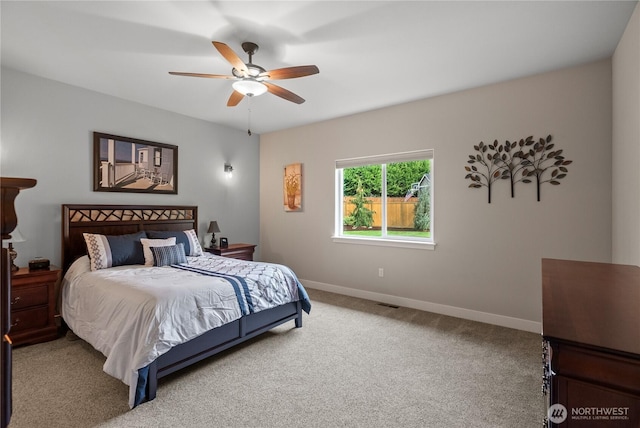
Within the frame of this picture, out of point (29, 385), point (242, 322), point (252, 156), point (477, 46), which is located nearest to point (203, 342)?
point (242, 322)

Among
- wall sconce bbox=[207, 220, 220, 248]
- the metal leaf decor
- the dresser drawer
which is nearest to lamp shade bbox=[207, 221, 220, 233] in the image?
wall sconce bbox=[207, 220, 220, 248]

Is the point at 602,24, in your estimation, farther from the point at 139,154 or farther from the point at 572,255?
the point at 139,154

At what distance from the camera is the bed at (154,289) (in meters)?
2.25

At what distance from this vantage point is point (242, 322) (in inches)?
110

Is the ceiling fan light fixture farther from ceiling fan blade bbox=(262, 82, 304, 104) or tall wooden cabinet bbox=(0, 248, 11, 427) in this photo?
tall wooden cabinet bbox=(0, 248, 11, 427)

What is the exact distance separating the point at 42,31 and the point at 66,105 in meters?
1.20

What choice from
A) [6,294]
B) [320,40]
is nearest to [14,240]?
[6,294]

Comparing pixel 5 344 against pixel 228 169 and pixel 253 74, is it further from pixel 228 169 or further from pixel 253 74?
pixel 228 169

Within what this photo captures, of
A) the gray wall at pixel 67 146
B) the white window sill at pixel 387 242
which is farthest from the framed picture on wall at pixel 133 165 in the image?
the white window sill at pixel 387 242

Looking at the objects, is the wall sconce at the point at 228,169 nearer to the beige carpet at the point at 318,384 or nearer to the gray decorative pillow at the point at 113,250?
the gray decorative pillow at the point at 113,250

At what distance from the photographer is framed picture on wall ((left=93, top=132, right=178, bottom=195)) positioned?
3777 millimetres

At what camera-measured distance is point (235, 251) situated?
4680 millimetres

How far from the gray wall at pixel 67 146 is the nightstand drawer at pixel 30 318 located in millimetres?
610

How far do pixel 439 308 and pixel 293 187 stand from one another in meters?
2.81
